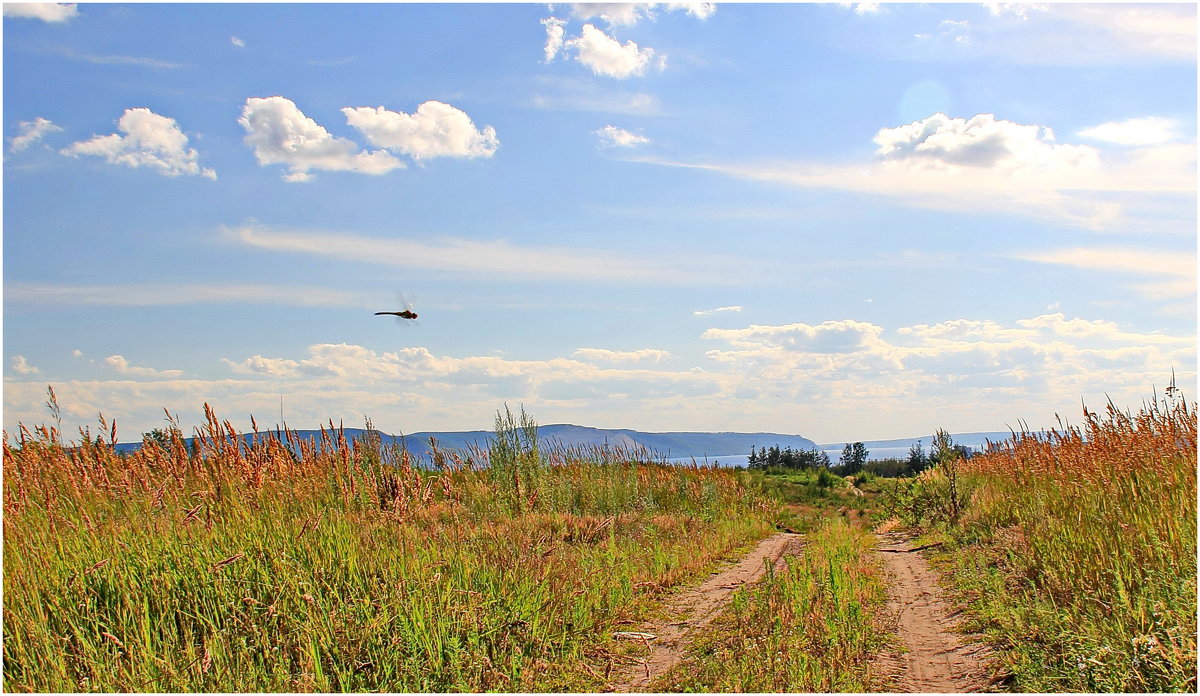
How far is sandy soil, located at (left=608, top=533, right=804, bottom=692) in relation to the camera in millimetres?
5355

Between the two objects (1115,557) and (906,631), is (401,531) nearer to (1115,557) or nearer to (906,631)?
(906,631)

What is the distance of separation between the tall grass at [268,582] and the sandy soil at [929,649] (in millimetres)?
2125

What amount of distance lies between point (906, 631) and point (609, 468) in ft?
32.7

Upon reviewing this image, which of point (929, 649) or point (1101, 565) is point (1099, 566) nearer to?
point (1101, 565)

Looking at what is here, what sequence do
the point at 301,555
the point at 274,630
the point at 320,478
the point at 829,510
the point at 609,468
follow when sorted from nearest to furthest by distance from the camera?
the point at 274,630, the point at 301,555, the point at 320,478, the point at 609,468, the point at 829,510

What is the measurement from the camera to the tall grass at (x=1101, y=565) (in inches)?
187

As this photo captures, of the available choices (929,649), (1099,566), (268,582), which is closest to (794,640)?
(929,649)

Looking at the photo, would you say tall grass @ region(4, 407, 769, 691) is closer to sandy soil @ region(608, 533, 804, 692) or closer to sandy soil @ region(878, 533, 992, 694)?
sandy soil @ region(608, 533, 804, 692)

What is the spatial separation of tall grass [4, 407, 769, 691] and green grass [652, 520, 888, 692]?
80cm

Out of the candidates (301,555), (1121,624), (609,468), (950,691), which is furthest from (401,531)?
(609,468)

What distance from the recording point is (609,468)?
16219 mm

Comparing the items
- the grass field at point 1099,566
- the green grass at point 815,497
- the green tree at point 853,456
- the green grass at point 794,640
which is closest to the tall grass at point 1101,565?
the grass field at point 1099,566

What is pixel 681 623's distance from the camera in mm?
6723

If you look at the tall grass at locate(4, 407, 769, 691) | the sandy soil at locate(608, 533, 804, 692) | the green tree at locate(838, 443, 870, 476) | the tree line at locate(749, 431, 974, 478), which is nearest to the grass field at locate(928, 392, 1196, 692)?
the sandy soil at locate(608, 533, 804, 692)
